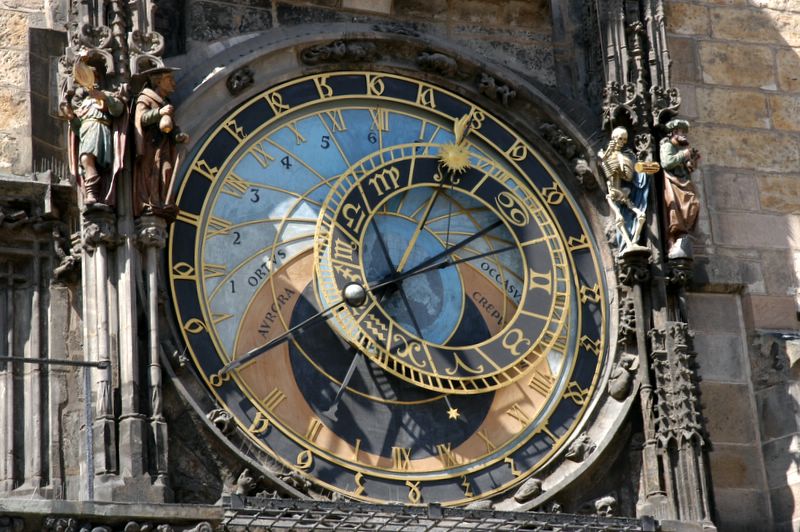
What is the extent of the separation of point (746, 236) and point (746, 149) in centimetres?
61

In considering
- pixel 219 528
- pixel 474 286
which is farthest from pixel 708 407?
pixel 219 528

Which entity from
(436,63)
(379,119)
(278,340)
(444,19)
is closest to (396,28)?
(436,63)

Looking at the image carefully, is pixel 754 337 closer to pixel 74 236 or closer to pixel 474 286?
pixel 474 286

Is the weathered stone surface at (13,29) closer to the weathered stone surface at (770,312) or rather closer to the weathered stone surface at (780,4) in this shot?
the weathered stone surface at (770,312)

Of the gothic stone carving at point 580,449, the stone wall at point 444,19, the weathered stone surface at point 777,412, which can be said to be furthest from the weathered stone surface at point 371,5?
the weathered stone surface at point 777,412

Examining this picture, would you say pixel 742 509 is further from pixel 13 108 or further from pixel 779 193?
pixel 13 108

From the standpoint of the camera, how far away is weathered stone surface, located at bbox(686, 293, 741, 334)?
13234mm

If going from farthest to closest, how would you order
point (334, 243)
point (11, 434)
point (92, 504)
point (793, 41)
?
point (793, 41) < point (334, 243) < point (11, 434) < point (92, 504)

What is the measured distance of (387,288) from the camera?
1252 cm

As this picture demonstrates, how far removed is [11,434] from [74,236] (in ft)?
3.74

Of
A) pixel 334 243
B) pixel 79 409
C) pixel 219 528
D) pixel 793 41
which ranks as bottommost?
pixel 219 528

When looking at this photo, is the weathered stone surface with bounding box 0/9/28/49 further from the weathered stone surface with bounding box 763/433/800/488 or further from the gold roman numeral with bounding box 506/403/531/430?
the weathered stone surface with bounding box 763/433/800/488

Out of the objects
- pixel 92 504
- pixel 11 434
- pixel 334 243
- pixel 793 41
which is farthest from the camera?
pixel 793 41

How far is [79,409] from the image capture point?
38.2 ft
